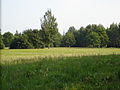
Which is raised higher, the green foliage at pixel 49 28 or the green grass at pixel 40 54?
the green foliage at pixel 49 28

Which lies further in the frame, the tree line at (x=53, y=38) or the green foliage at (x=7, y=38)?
the green foliage at (x=7, y=38)

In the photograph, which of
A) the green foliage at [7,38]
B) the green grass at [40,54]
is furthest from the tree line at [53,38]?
the green grass at [40,54]

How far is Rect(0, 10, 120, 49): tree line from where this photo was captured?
219ft

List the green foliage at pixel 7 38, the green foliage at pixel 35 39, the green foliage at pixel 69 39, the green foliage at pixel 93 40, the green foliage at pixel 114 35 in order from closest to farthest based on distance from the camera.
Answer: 1. the green foliage at pixel 35 39
2. the green foliage at pixel 93 40
3. the green foliage at pixel 114 35
4. the green foliage at pixel 7 38
5. the green foliage at pixel 69 39

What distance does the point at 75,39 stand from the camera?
336ft

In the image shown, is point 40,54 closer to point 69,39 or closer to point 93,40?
point 93,40

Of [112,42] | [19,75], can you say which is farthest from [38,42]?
[19,75]

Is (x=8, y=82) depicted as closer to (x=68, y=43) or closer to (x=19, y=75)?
(x=19, y=75)

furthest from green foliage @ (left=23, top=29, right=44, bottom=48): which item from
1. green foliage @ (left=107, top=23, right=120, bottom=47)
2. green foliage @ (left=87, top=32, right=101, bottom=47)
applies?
green foliage @ (left=107, top=23, right=120, bottom=47)

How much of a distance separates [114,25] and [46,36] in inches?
1712

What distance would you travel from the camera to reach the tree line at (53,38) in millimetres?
66750

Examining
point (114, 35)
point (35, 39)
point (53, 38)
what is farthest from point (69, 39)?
point (53, 38)

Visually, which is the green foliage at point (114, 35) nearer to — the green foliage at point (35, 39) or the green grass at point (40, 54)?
the green foliage at point (35, 39)

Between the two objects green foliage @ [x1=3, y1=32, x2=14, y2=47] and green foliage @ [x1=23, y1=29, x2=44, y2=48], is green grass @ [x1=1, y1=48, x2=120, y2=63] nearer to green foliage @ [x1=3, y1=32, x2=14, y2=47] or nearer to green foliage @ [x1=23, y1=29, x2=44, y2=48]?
green foliage @ [x1=23, y1=29, x2=44, y2=48]
